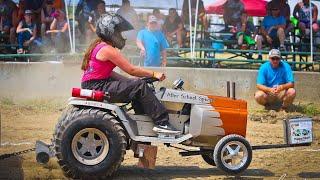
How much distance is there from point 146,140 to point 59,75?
6933mm

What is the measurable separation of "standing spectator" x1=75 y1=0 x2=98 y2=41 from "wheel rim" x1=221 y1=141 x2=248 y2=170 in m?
8.53

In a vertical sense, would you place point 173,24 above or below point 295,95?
above

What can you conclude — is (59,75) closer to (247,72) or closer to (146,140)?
(247,72)

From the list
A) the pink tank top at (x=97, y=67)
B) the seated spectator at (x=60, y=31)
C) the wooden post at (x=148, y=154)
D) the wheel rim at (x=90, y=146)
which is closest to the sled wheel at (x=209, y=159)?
the wooden post at (x=148, y=154)

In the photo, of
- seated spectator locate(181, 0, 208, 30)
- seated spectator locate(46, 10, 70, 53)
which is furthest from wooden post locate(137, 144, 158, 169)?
seated spectator locate(181, 0, 208, 30)

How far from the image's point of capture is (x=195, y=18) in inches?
632

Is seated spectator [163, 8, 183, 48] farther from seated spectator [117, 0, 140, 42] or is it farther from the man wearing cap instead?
the man wearing cap

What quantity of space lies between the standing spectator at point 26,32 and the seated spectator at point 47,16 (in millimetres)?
203

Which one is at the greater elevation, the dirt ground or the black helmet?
the black helmet

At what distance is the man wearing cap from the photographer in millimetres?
13297

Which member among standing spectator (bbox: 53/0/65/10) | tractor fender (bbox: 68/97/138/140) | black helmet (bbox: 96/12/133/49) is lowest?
tractor fender (bbox: 68/97/138/140)

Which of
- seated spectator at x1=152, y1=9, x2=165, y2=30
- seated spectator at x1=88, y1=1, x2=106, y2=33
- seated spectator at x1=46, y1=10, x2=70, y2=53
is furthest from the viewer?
seated spectator at x1=152, y1=9, x2=165, y2=30

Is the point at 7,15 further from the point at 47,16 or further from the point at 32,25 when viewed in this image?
the point at 47,16

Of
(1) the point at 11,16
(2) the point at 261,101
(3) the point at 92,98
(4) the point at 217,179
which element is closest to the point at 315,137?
(2) the point at 261,101
